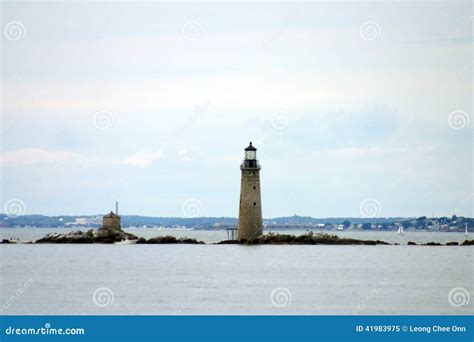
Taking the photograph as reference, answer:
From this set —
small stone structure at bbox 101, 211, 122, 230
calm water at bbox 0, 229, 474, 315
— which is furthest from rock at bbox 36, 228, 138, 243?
calm water at bbox 0, 229, 474, 315

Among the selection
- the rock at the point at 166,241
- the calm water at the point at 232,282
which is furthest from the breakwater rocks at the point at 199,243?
the calm water at the point at 232,282

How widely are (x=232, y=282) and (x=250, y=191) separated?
22.4 m

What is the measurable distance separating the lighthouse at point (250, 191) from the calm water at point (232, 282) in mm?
2762

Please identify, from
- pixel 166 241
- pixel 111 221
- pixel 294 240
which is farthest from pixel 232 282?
pixel 166 241

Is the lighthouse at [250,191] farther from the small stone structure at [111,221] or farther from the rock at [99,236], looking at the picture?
the rock at [99,236]

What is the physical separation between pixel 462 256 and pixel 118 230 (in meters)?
34.6

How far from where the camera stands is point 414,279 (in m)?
54.7

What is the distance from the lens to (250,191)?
238ft

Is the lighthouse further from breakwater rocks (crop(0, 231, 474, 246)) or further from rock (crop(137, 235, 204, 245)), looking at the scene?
rock (crop(137, 235, 204, 245))

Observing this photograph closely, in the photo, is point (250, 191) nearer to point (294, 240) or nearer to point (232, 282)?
point (294, 240)

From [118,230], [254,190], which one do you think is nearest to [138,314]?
[254,190]

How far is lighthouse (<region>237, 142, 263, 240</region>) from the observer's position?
72688 millimetres

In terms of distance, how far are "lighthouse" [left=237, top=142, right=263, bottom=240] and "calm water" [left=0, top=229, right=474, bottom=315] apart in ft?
9.06
